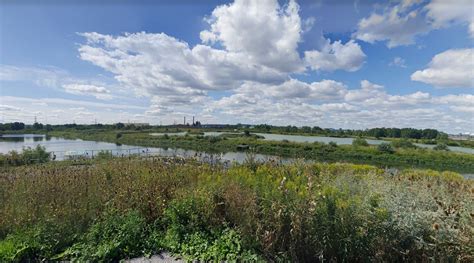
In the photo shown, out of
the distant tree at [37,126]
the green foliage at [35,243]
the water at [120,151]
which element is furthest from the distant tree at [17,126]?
the green foliage at [35,243]

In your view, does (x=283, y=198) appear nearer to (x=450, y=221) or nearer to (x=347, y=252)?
(x=347, y=252)

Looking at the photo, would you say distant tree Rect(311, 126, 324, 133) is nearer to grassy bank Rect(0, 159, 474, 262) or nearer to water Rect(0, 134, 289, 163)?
water Rect(0, 134, 289, 163)

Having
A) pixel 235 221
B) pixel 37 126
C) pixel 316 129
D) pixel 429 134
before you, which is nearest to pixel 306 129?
pixel 316 129

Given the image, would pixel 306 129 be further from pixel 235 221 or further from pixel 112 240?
pixel 112 240

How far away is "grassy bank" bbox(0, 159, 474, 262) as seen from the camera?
295 centimetres

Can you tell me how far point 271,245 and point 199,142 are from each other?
5967 cm

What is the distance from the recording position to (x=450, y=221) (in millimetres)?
A: 2838

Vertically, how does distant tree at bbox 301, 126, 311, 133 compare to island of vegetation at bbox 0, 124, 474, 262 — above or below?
above

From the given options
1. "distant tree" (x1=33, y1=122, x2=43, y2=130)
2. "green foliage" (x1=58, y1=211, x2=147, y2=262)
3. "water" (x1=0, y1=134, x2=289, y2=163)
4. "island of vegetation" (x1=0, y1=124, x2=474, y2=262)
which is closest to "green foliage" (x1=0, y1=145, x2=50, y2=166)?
"water" (x1=0, y1=134, x2=289, y2=163)

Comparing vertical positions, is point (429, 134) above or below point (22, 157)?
above

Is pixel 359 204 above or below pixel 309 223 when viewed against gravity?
above

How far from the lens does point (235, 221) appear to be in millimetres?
3723

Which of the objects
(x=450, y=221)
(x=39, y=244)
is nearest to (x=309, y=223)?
(x=450, y=221)

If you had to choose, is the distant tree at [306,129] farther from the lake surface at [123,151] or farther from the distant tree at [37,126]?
the distant tree at [37,126]
